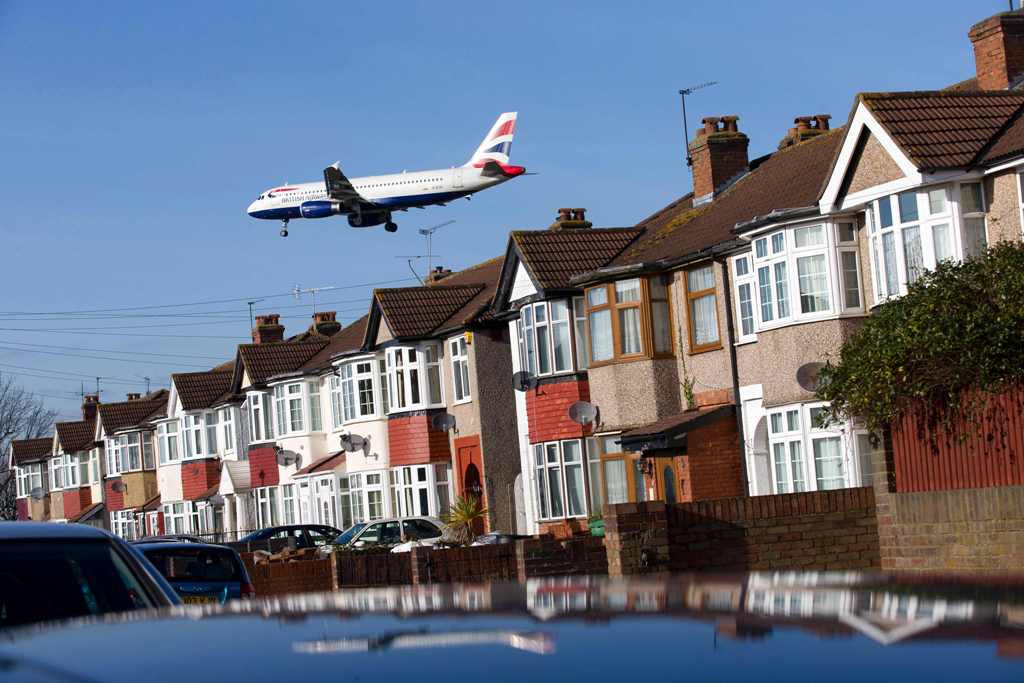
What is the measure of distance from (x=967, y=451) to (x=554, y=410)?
17.5 metres

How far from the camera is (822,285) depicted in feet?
88.8

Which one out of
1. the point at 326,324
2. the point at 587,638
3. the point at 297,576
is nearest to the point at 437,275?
the point at 326,324

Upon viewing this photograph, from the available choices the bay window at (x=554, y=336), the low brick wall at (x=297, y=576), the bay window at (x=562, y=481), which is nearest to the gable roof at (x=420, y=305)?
the bay window at (x=554, y=336)

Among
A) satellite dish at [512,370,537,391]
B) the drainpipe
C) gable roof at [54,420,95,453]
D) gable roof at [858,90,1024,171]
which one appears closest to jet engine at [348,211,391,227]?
gable roof at [54,420,95,453]

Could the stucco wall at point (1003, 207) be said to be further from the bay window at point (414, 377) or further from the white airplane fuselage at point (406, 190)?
the white airplane fuselage at point (406, 190)

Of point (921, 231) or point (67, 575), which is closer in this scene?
point (67, 575)

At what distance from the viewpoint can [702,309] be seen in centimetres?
3105

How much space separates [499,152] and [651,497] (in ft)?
134

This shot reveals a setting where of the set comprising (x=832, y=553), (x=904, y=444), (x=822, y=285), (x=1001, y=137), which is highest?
(x=1001, y=137)

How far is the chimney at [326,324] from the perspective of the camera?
62.6m

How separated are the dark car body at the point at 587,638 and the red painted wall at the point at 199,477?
6206cm

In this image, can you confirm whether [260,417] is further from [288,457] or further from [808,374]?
[808,374]

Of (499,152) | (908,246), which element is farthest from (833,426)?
(499,152)

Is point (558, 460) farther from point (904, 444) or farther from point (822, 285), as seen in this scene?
point (904, 444)
